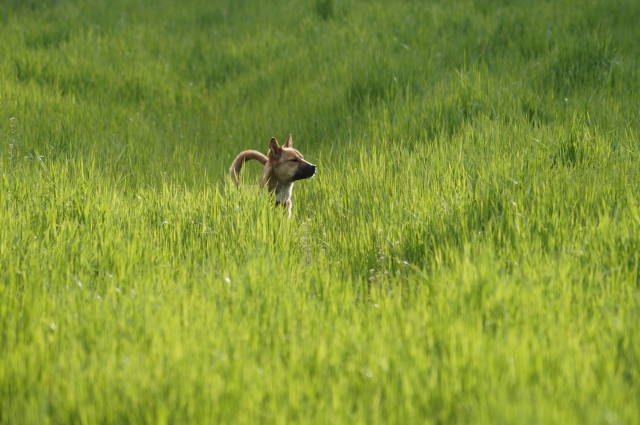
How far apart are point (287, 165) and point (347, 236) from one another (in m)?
1.51

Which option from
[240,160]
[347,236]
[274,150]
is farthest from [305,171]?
[347,236]

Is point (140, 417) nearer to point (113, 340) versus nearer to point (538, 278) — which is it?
point (113, 340)

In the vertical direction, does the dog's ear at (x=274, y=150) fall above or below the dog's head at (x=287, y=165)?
above

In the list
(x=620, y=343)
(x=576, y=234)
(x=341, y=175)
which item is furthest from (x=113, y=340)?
(x=341, y=175)

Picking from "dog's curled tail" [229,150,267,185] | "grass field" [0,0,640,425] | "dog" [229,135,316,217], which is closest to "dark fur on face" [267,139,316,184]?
"dog" [229,135,316,217]

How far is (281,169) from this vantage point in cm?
612

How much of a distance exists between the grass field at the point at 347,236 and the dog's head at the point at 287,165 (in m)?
0.26

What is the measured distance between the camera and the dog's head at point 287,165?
6047 millimetres

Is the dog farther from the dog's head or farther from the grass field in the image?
the grass field

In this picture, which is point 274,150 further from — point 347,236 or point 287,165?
point 347,236

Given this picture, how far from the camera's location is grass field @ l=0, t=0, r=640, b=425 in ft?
9.32

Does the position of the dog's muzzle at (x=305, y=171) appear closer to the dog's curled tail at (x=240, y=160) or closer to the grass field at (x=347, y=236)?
the grass field at (x=347, y=236)

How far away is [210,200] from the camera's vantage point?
16.9 feet

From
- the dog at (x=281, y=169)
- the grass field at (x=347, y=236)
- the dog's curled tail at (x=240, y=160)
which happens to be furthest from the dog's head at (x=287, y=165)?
the grass field at (x=347, y=236)
